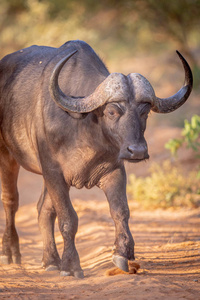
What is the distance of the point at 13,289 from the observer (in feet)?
16.4

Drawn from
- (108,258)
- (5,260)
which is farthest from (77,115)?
(5,260)

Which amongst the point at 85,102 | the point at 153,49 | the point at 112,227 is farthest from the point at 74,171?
the point at 153,49

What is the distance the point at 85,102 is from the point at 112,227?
3450 millimetres

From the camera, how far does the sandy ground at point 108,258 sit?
15.7 ft

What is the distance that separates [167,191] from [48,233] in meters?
3.95

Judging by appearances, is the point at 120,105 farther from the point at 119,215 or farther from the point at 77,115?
the point at 119,215

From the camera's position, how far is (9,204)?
6996mm

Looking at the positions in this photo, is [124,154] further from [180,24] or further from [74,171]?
[180,24]

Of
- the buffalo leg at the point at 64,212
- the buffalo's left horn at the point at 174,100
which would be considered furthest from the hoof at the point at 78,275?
the buffalo's left horn at the point at 174,100

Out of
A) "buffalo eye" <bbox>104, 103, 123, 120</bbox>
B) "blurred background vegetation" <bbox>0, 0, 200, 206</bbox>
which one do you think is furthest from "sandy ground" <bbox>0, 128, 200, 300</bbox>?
"blurred background vegetation" <bbox>0, 0, 200, 206</bbox>

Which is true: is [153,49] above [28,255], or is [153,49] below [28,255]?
above

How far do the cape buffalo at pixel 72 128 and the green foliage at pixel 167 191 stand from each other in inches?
140

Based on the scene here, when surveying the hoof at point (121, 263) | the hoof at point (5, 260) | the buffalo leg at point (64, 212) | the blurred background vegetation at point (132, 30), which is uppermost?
the blurred background vegetation at point (132, 30)

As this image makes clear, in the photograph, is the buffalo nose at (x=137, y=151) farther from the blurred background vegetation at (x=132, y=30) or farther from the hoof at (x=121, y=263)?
the blurred background vegetation at (x=132, y=30)
